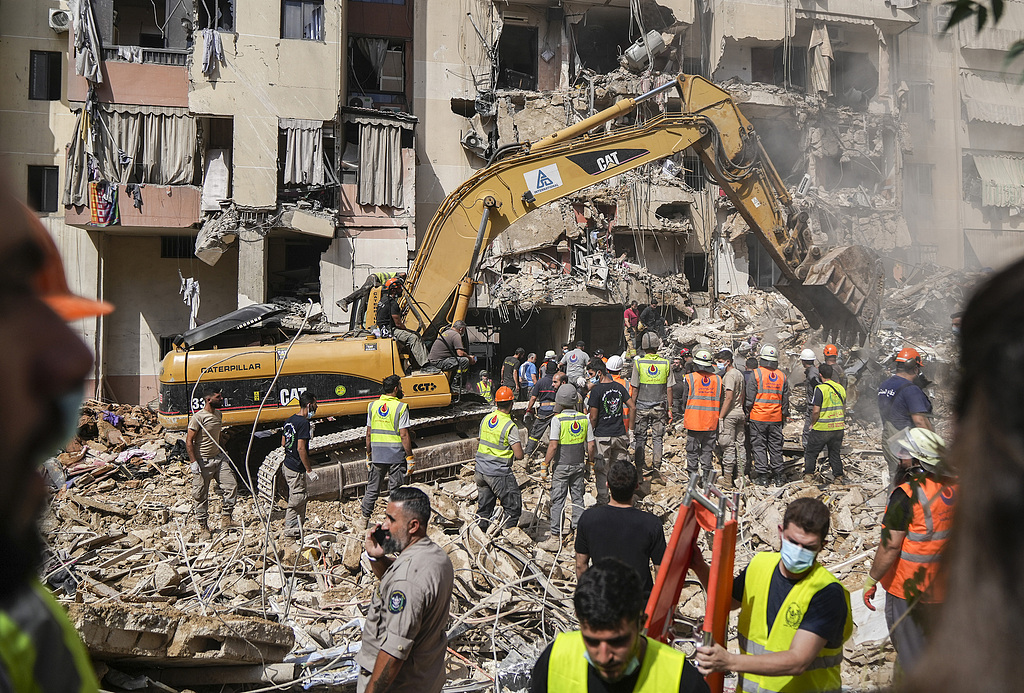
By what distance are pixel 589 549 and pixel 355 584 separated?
3554 mm

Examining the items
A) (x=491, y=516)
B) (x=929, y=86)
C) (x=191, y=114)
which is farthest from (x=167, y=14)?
(x=929, y=86)

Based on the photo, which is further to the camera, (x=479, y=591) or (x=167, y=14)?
(x=167, y=14)

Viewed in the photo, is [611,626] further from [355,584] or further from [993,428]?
[355,584]

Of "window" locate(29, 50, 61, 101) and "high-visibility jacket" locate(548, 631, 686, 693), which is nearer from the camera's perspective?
"high-visibility jacket" locate(548, 631, 686, 693)

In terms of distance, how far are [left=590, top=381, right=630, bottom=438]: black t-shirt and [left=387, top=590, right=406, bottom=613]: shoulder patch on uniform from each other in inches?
256

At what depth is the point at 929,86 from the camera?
27.9 metres

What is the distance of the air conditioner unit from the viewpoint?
64.3ft

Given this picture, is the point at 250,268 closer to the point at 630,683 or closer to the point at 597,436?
the point at 597,436

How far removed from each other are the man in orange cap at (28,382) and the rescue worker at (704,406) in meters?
9.77

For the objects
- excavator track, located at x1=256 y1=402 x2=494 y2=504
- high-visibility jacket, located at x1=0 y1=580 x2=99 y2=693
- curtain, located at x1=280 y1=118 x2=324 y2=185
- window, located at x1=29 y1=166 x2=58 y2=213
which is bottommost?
excavator track, located at x1=256 y1=402 x2=494 y2=504

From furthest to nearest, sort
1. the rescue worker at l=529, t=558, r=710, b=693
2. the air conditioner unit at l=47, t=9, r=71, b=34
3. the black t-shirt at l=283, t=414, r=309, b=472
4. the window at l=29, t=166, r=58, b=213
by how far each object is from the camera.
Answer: the window at l=29, t=166, r=58, b=213, the air conditioner unit at l=47, t=9, r=71, b=34, the black t-shirt at l=283, t=414, r=309, b=472, the rescue worker at l=529, t=558, r=710, b=693

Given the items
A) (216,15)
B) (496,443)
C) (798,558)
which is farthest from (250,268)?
(798,558)

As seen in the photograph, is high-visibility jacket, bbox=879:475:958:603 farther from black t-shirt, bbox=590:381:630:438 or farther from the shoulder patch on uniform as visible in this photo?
black t-shirt, bbox=590:381:630:438

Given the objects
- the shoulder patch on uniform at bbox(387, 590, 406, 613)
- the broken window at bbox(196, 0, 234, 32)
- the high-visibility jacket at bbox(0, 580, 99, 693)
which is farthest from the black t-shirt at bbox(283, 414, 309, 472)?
the broken window at bbox(196, 0, 234, 32)
